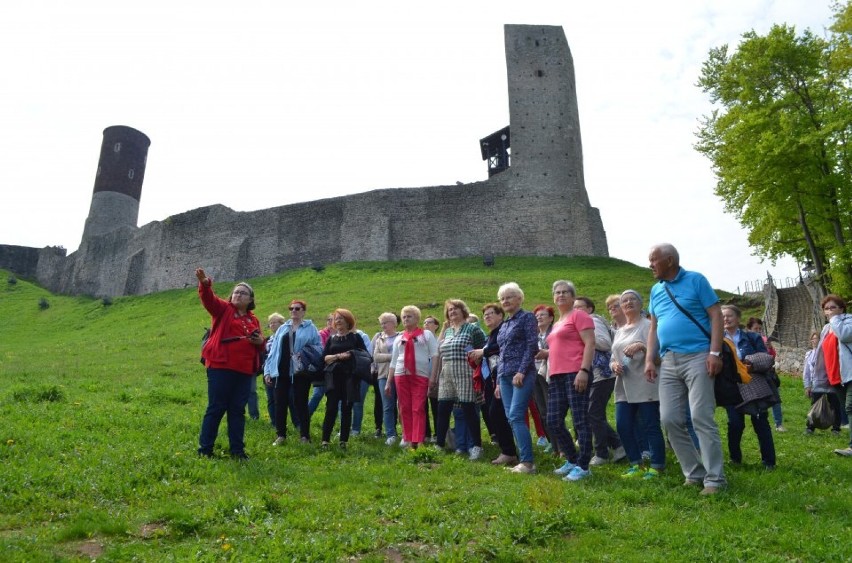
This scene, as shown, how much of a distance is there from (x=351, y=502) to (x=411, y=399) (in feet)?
9.73

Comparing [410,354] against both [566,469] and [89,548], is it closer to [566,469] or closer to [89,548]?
[566,469]

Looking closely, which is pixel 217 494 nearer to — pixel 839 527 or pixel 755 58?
pixel 839 527

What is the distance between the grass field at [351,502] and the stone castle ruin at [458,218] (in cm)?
2753

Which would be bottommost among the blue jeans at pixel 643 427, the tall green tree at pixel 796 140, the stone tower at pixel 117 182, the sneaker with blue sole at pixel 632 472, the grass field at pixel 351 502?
the grass field at pixel 351 502

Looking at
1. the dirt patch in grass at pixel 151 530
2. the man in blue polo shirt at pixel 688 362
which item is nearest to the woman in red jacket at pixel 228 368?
the dirt patch in grass at pixel 151 530

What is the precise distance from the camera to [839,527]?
4512 millimetres

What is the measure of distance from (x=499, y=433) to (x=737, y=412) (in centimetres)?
255

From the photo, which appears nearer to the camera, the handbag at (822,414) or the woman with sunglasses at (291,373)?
the woman with sunglasses at (291,373)

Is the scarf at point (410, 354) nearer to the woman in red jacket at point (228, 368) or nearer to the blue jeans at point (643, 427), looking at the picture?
the woman in red jacket at point (228, 368)

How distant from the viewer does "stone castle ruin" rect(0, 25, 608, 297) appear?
3725cm

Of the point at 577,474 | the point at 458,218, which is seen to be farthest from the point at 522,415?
the point at 458,218

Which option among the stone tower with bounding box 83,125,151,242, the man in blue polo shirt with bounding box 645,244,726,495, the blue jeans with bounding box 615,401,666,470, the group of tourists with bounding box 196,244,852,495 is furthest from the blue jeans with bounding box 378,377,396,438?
the stone tower with bounding box 83,125,151,242

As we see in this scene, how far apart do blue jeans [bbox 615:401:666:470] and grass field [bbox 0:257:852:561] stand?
31cm

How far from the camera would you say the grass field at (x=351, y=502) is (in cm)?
428
